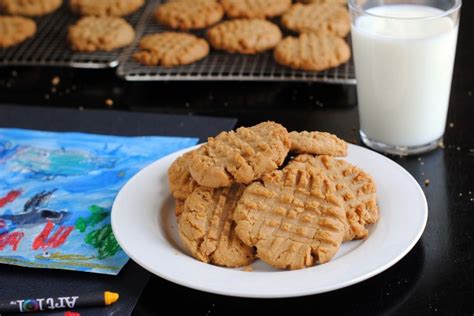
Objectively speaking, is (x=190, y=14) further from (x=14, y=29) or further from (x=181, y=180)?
(x=181, y=180)

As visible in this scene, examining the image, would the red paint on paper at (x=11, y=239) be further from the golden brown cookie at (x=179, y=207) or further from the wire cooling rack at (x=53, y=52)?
the wire cooling rack at (x=53, y=52)

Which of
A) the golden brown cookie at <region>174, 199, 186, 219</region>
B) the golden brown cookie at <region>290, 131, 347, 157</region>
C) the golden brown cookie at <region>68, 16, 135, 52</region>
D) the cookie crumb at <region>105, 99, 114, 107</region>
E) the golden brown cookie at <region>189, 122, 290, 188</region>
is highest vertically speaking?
the golden brown cookie at <region>189, 122, 290, 188</region>

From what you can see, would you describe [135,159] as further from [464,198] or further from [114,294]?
[464,198]

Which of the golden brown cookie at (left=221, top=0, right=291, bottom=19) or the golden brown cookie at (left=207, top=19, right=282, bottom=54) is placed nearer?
the golden brown cookie at (left=207, top=19, right=282, bottom=54)

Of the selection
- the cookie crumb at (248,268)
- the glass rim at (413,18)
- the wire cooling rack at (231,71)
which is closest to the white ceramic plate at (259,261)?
the cookie crumb at (248,268)

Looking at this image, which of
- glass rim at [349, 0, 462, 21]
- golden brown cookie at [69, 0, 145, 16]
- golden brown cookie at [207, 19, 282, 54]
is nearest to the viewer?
glass rim at [349, 0, 462, 21]

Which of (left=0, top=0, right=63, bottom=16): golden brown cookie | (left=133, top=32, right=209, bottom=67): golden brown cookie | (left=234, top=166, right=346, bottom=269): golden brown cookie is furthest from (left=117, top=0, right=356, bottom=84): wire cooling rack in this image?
(left=234, top=166, right=346, bottom=269): golden brown cookie

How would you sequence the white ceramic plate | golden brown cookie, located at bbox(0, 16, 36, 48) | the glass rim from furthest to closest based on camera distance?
golden brown cookie, located at bbox(0, 16, 36, 48)
the glass rim
the white ceramic plate

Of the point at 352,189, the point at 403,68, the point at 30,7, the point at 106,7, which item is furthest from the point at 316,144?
the point at 30,7

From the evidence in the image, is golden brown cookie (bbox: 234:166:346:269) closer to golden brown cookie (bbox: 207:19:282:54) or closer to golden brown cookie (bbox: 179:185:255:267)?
golden brown cookie (bbox: 179:185:255:267)
